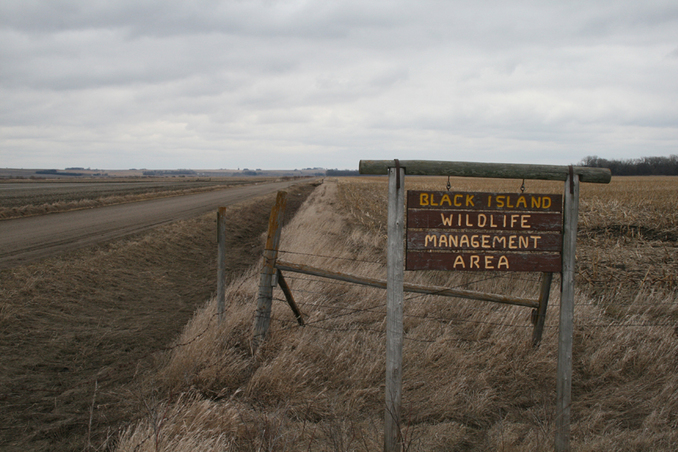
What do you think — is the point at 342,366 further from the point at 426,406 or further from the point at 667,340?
the point at 667,340

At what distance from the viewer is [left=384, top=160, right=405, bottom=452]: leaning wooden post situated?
321 cm

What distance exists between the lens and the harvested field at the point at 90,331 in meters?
3.99

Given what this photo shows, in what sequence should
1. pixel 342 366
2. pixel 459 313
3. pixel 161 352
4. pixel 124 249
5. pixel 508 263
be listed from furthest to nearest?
pixel 124 249, pixel 459 313, pixel 161 352, pixel 342 366, pixel 508 263

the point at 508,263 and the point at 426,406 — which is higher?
the point at 508,263

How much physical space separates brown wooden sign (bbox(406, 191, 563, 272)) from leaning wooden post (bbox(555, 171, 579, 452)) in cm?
7

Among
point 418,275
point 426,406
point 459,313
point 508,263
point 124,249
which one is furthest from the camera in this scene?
point 124,249

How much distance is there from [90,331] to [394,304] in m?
5.32

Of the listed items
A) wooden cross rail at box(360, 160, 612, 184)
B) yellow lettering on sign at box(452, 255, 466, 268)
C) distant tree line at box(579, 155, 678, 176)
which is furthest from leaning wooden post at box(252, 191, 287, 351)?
distant tree line at box(579, 155, 678, 176)

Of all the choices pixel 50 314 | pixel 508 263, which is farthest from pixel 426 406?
pixel 50 314

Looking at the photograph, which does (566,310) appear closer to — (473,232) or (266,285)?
(473,232)

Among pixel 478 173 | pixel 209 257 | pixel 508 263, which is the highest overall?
pixel 478 173

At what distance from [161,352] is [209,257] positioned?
7599mm

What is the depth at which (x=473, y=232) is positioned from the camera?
338 cm

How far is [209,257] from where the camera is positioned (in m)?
13.0
